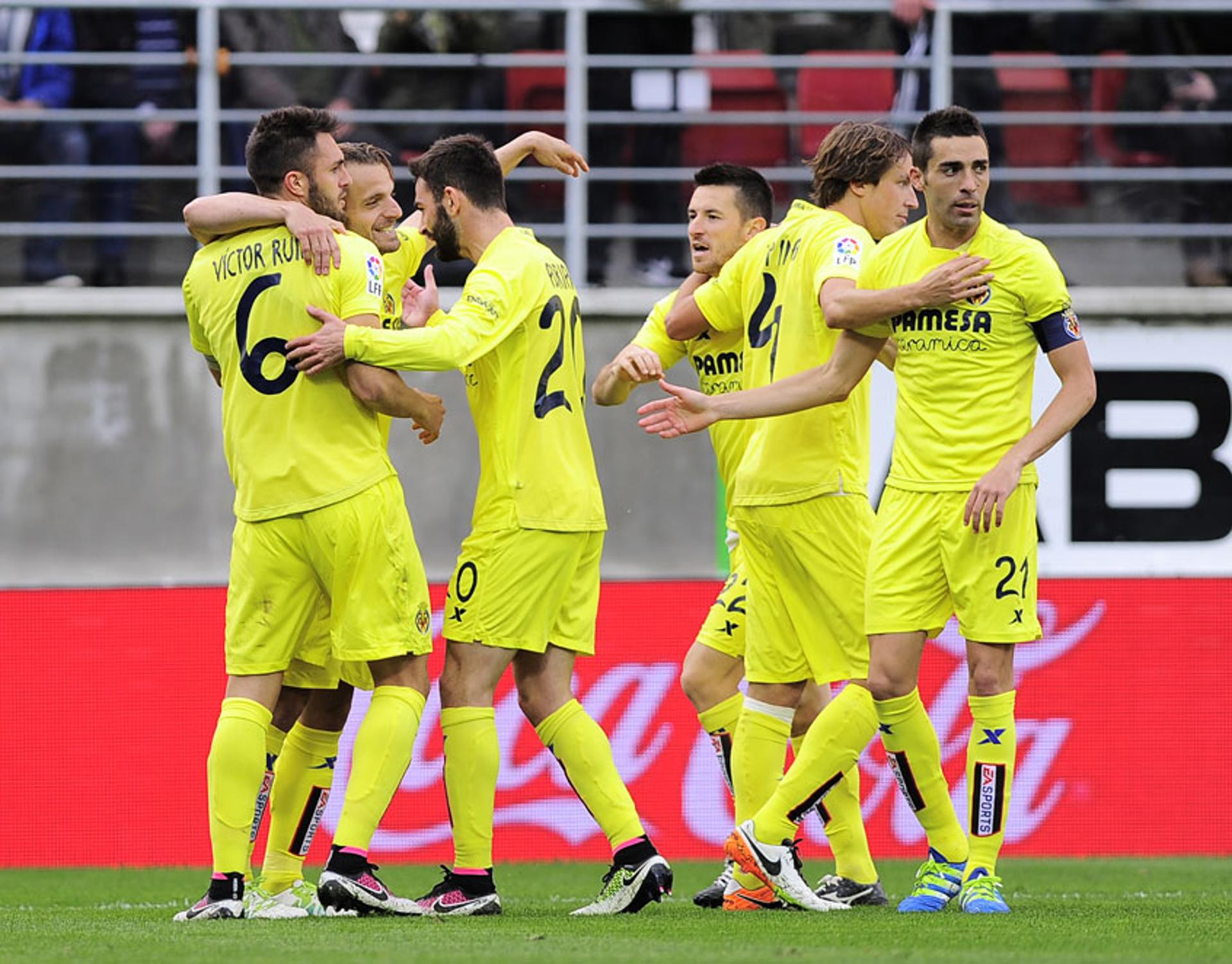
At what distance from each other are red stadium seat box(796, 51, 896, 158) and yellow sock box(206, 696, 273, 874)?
614 centimetres

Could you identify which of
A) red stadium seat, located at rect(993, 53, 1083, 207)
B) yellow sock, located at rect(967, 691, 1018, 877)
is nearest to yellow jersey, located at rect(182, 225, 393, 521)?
yellow sock, located at rect(967, 691, 1018, 877)

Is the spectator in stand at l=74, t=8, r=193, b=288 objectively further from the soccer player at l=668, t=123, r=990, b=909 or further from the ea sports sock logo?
the ea sports sock logo

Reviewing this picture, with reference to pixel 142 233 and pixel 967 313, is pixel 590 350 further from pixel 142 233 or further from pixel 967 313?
pixel 967 313

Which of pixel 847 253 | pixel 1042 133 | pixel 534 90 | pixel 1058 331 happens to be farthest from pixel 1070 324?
pixel 534 90

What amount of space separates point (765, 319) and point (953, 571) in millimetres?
1156

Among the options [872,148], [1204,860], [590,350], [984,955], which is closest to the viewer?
[984,955]

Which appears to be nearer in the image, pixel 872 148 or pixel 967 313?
pixel 967 313

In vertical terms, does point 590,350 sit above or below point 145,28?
below

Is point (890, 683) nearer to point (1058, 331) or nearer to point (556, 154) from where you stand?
point (1058, 331)

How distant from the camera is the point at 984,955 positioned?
498 centimetres

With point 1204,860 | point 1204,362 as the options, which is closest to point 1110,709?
point 1204,860

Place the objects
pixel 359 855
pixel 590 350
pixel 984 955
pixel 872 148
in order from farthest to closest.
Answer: pixel 590 350 → pixel 872 148 → pixel 359 855 → pixel 984 955

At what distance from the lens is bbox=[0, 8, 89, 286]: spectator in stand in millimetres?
10797

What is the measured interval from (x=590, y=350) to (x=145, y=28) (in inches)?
122
